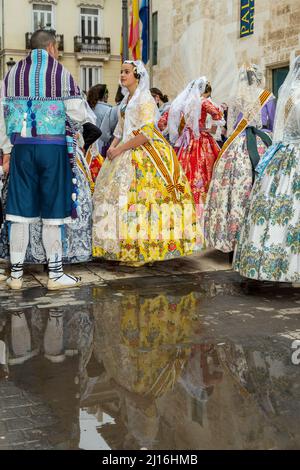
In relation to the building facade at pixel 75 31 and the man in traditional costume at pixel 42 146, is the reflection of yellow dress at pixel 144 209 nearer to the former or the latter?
the man in traditional costume at pixel 42 146

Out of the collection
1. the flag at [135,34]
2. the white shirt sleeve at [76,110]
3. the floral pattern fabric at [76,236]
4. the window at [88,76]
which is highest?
the window at [88,76]

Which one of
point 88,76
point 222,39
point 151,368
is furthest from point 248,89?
point 88,76

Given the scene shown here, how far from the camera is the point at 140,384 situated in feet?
9.70

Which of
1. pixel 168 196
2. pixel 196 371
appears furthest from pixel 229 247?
pixel 196 371

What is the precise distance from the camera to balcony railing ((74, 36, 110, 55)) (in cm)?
3603

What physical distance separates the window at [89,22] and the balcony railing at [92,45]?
55 mm

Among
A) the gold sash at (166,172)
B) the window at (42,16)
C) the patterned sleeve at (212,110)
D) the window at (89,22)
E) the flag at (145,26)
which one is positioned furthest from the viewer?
the window at (89,22)

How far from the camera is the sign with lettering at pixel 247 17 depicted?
14.0 metres

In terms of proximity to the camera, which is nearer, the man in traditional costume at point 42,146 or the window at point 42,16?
the man in traditional costume at point 42,146

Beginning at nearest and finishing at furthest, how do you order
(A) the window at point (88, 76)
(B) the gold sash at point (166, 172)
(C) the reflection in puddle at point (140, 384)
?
(C) the reflection in puddle at point (140, 384), (B) the gold sash at point (166, 172), (A) the window at point (88, 76)

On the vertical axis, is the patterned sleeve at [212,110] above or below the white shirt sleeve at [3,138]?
above

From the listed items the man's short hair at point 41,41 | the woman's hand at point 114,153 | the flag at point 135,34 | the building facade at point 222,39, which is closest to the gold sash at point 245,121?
the building facade at point 222,39

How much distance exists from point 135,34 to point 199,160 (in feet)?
26.1
